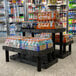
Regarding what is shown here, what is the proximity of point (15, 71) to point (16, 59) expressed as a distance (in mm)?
681

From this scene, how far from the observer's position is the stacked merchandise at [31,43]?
281 centimetres

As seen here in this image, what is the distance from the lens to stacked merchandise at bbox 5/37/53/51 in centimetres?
281

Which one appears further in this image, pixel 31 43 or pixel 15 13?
pixel 15 13

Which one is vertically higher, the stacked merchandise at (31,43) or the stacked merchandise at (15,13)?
the stacked merchandise at (15,13)

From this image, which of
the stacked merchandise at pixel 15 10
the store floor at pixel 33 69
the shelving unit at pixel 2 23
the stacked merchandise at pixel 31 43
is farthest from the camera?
the shelving unit at pixel 2 23

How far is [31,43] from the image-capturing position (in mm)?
2875

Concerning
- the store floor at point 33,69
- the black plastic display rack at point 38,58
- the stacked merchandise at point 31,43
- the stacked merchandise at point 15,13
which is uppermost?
the stacked merchandise at point 15,13

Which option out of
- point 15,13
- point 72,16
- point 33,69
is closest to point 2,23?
point 15,13

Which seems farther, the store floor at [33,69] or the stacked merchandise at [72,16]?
the stacked merchandise at [72,16]

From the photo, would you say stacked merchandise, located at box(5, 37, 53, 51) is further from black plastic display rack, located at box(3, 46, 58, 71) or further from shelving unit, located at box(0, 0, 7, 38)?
shelving unit, located at box(0, 0, 7, 38)

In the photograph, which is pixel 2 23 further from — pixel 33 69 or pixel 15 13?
pixel 33 69

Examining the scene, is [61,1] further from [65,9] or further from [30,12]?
[30,12]

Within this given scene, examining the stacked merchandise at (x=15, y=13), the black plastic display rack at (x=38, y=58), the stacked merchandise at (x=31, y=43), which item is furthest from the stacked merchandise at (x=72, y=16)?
the stacked merchandise at (x=31, y=43)

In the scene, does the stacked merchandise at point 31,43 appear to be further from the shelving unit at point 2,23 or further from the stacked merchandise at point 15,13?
the shelving unit at point 2,23
